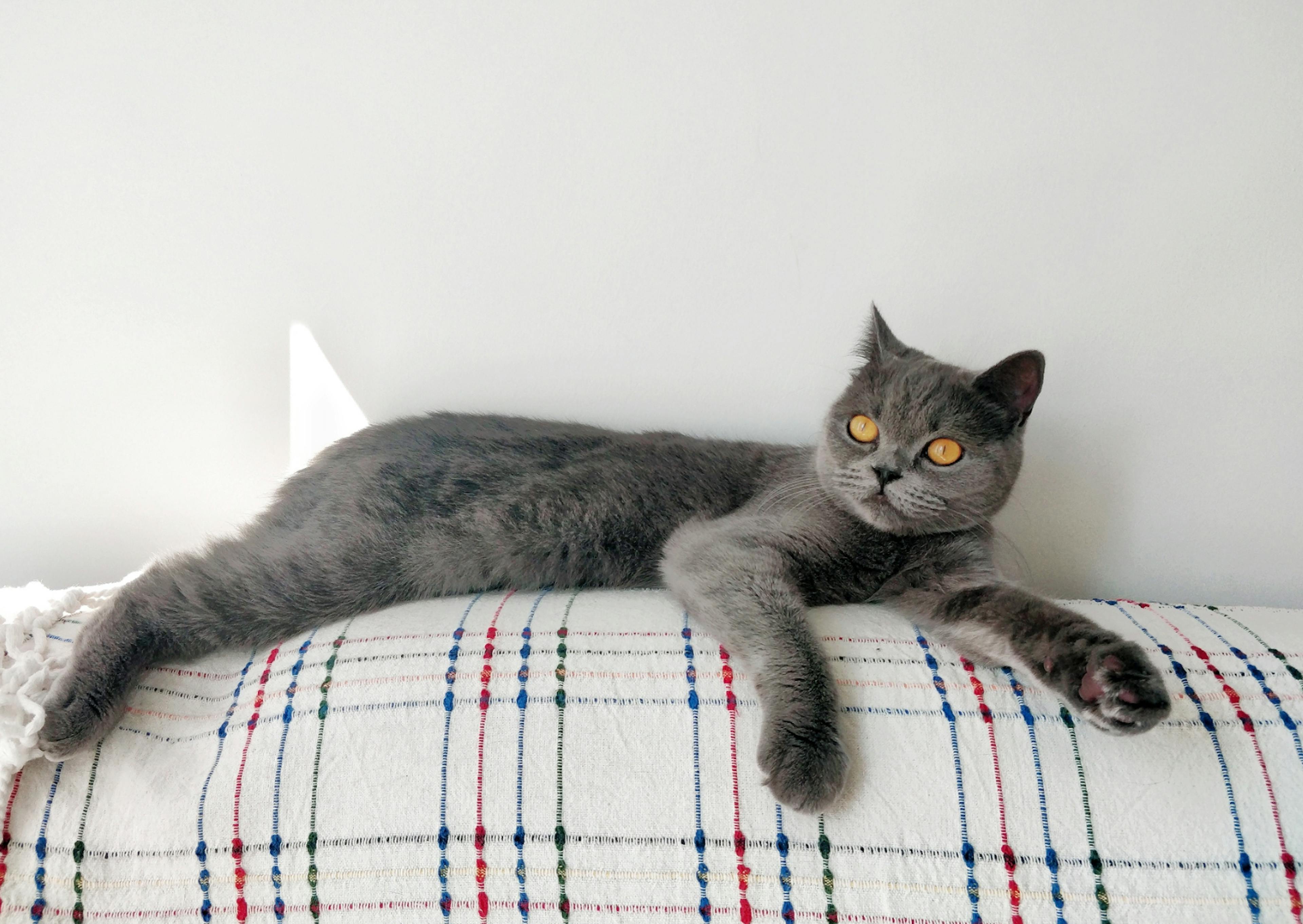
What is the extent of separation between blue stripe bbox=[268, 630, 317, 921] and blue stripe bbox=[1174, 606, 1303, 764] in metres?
1.13

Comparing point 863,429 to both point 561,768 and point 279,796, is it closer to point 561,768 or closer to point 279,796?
point 561,768

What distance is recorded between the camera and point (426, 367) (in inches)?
53.9

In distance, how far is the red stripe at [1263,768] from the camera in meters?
0.81

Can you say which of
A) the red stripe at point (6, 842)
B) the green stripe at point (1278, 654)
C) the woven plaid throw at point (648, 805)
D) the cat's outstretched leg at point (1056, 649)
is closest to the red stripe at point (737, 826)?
the woven plaid throw at point (648, 805)

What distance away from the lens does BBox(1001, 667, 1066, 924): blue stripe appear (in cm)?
80

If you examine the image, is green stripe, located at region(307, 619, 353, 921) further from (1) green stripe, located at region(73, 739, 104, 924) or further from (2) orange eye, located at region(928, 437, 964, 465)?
(2) orange eye, located at region(928, 437, 964, 465)

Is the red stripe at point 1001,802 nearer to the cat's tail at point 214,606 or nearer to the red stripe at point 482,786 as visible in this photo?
the red stripe at point 482,786

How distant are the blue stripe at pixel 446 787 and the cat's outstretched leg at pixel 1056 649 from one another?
0.62m

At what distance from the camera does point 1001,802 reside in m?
0.85

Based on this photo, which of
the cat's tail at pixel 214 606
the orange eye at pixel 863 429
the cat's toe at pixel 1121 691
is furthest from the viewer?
the orange eye at pixel 863 429

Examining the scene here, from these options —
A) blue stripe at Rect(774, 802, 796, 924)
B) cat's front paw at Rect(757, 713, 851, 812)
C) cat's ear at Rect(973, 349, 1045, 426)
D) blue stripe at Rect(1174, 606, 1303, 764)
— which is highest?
cat's ear at Rect(973, 349, 1045, 426)

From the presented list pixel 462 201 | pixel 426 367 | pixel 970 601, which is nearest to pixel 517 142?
pixel 462 201

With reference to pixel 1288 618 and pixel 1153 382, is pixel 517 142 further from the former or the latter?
pixel 1288 618

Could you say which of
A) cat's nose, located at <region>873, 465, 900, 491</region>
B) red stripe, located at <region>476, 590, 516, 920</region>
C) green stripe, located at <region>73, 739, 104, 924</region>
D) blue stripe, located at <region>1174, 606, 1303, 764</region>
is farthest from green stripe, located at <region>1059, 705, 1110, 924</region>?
green stripe, located at <region>73, 739, 104, 924</region>
